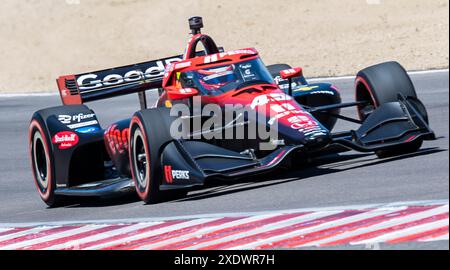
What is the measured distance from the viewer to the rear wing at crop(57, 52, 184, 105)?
11766 mm

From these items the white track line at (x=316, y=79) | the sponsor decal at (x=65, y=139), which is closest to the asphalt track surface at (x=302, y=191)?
the sponsor decal at (x=65, y=139)

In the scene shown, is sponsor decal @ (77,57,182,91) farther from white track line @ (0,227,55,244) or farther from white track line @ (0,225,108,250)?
white track line @ (0,225,108,250)

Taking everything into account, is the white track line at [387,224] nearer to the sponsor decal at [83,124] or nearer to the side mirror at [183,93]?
the side mirror at [183,93]

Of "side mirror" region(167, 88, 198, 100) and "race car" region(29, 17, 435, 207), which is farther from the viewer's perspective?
"side mirror" region(167, 88, 198, 100)

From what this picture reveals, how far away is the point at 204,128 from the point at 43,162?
2447 mm

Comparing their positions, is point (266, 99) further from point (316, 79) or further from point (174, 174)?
point (316, 79)

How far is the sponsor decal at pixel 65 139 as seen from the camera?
10703 mm

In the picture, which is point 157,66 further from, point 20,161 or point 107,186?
point 20,161

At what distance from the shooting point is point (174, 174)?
29.7 feet

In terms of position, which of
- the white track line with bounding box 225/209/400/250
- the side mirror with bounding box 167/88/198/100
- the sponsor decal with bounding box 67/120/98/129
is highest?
the side mirror with bounding box 167/88/198/100

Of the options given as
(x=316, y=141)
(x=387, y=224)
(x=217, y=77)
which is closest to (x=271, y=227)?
(x=387, y=224)

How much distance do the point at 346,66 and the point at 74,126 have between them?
473 inches

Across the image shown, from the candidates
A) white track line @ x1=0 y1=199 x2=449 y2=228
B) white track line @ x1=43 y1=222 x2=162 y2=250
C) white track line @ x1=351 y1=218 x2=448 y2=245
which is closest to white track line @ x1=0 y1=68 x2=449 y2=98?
white track line @ x1=0 y1=199 x2=449 y2=228

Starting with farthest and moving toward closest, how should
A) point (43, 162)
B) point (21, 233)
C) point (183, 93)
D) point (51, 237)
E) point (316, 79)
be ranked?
point (316, 79), point (43, 162), point (183, 93), point (21, 233), point (51, 237)
